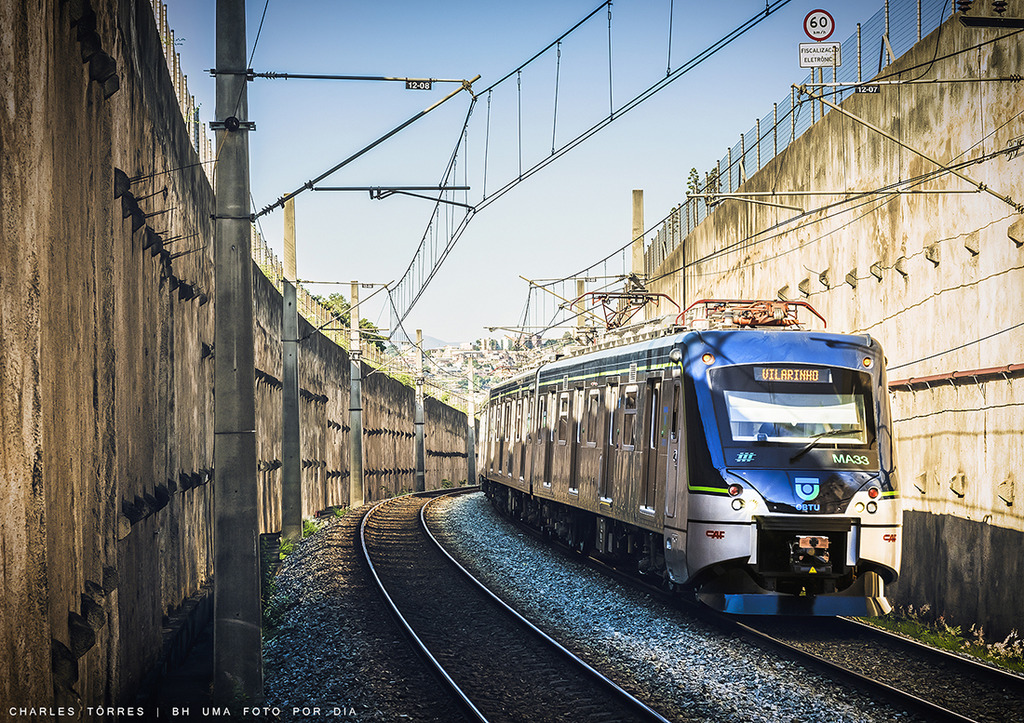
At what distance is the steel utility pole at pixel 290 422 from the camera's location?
2205 centimetres

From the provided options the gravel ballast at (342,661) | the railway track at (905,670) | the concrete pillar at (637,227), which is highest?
the concrete pillar at (637,227)

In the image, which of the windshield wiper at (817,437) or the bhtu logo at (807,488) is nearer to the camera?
the bhtu logo at (807,488)

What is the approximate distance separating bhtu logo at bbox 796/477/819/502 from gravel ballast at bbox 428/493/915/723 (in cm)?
179

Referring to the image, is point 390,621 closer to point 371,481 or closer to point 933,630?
point 933,630

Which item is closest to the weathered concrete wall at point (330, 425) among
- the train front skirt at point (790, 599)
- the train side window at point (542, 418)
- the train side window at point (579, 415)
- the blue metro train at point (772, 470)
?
the train side window at point (542, 418)

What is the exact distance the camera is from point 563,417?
1966 cm

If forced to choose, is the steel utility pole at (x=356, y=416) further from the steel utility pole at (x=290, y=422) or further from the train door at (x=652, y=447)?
the train door at (x=652, y=447)

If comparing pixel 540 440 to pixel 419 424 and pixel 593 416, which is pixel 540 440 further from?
pixel 419 424

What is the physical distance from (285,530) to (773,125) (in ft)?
47.2

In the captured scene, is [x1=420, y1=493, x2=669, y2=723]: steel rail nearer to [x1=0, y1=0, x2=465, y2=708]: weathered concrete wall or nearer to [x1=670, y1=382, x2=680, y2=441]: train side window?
[x1=670, y1=382, x2=680, y2=441]: train side window

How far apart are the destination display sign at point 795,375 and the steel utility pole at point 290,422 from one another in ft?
41.1

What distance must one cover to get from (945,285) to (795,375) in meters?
3.10

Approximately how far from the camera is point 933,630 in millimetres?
12930

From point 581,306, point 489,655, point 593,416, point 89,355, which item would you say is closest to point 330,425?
point 581,306
